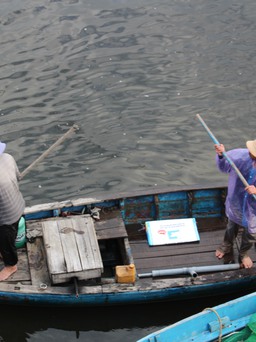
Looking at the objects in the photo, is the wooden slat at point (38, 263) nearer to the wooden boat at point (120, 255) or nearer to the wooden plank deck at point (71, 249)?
the wooden boat at point (120, 255)

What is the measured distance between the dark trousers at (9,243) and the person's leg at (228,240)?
10.5 feet

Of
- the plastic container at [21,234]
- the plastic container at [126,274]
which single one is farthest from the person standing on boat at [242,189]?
the plastic container at [21,234]

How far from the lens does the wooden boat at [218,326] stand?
7.18 meters

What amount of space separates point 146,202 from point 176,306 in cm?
179

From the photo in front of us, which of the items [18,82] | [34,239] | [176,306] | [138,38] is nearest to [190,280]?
[176,306]

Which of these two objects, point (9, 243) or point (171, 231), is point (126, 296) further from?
point (9, 243)

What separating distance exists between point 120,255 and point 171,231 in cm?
101

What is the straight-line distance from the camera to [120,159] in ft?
42.3

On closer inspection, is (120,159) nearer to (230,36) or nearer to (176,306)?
(176,306)

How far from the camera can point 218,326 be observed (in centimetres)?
743

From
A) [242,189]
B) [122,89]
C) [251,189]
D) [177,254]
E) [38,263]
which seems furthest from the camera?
[122,89]

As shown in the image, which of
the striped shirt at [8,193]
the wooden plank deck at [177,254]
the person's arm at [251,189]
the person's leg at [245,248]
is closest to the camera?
the striped shirt at [8,193]

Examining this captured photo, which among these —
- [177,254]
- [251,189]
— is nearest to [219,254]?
[177,254]

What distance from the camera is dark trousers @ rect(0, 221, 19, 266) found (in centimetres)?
827
